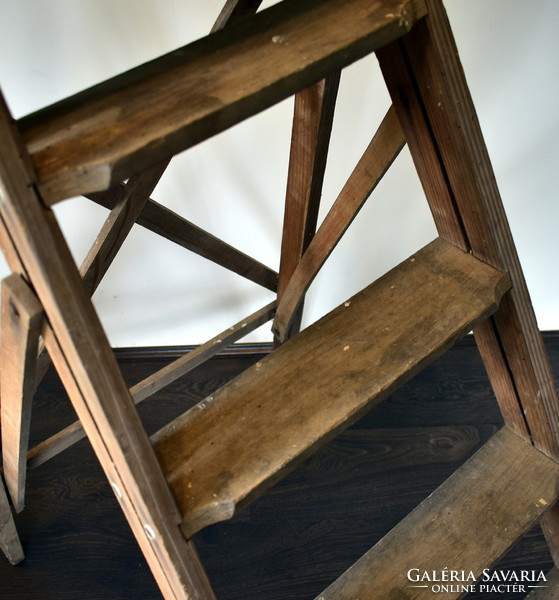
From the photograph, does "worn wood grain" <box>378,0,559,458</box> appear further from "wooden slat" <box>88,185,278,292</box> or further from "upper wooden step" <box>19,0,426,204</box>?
"wooden slat" <box>88,185,278,292</box>

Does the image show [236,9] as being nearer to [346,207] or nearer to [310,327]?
[346,207]

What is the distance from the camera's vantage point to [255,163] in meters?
1.64

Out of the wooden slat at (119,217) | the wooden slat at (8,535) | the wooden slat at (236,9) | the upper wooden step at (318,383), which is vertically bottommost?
the upper wooden step at (318,383)

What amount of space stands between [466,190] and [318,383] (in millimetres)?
301

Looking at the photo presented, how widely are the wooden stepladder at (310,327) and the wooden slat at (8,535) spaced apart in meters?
0.25

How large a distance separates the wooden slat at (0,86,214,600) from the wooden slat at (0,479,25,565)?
830 millimetres

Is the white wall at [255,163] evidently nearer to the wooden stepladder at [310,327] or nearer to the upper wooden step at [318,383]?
the wooden stepladder at [310,327]

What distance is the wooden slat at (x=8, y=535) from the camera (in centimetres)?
145

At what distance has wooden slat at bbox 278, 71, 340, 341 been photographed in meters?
1.14

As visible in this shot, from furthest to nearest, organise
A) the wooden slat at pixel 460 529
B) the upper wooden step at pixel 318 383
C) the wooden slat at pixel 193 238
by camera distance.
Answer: the wooden slat at pixel 193 238 → the wooden slat at pixel 460 529 → the upper wooden step at pixel 318 383

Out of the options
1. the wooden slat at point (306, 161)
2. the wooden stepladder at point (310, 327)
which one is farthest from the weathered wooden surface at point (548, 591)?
the wooden slat at point (306, 161)

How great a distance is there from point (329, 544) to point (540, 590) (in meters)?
0.53

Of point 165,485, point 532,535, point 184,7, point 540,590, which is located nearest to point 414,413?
point 532,535

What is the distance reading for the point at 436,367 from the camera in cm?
196
